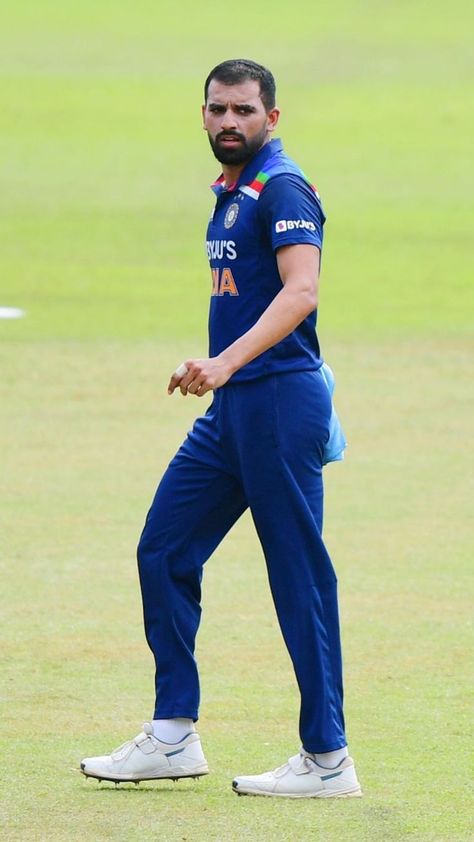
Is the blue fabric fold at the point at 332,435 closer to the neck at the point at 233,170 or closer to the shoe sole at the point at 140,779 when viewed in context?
the neck at the point at 233,170

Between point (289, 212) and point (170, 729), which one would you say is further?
point (170, 729)

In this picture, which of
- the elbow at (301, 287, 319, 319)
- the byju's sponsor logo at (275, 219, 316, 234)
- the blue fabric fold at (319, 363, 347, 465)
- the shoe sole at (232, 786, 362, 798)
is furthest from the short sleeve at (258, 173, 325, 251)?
the shoe sole at (232, 786, 362, 798)

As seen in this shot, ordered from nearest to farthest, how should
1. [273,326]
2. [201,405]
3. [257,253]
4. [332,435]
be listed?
[273,326] → [257,253] → [332,435] → [201,405]

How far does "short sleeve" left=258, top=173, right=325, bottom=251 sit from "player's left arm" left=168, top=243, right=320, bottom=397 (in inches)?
1.1

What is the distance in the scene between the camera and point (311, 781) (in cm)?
500

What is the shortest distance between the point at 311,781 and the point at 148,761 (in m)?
0.47

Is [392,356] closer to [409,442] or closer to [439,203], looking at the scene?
[409,442]

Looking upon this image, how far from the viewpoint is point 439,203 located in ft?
74.3

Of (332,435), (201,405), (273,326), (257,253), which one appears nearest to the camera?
(273,326)

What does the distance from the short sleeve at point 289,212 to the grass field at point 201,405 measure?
1544 mm

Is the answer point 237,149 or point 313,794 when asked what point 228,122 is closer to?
point 237,149

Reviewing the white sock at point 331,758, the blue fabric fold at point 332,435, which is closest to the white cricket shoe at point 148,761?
the white sock at point 331,758

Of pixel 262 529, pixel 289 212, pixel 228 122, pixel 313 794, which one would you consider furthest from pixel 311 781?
pixel 228 122

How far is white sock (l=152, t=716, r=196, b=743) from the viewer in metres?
5.13
